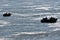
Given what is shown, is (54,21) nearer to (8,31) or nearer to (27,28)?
(27,28)

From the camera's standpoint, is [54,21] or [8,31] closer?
[8,31]

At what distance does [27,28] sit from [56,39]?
428cm

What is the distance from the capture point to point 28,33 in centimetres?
1725

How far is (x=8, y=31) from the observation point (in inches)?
Answer: 709

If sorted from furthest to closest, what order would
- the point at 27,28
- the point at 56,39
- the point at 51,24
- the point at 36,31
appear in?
the point at 51,24 → the point at 27,28 → the point at 36,31 → the point at 56,39

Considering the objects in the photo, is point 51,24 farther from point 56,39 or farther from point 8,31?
point 56,39

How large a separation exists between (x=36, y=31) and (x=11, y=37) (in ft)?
8.25

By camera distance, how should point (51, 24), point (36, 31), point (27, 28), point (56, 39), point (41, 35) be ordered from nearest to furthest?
1. point (56, 39)
2. point (41, 35)
3. point (36, 31)
4. point (27, 28)
5. point (51, 24)

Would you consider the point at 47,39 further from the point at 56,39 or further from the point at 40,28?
the point at 40,28

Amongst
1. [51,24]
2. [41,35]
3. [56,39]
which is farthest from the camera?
[51,24]

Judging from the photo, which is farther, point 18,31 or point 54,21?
point 54,21

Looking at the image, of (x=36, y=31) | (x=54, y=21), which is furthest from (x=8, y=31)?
(x=54, y=21)

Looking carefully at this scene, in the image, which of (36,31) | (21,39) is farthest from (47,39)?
(36,31)

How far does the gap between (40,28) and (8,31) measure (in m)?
2.37
